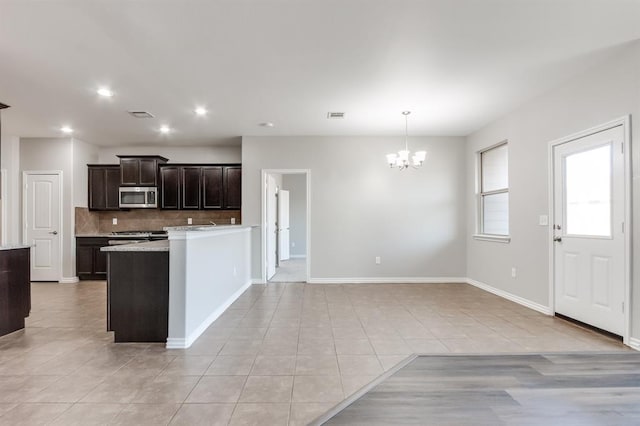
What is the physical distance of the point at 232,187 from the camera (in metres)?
6.86

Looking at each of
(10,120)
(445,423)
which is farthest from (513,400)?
(10,120)

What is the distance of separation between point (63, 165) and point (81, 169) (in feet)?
1.06

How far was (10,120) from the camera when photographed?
5.27 metres

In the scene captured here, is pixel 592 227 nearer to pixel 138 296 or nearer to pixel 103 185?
pixel 138 296

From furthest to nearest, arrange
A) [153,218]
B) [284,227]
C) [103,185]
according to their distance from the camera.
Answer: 1. [284,227]
2. [153,218]
3. [103,185]

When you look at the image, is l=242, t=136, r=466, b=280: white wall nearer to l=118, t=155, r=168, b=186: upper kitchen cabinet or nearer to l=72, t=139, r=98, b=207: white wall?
l=118, t=155, r=168, b=186: upper kitchen cabinet

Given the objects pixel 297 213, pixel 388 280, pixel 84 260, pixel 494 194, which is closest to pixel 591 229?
pixel 494 194

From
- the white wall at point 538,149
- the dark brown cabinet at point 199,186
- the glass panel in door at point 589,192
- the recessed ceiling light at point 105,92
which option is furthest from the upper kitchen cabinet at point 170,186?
the glass panel in door at point 589,192

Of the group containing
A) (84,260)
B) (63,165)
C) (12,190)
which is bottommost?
(84,260)

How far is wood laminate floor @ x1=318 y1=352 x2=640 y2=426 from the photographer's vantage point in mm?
2061

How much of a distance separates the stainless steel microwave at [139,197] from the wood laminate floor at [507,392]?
5812 millimetres

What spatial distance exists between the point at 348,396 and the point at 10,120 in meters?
6.29

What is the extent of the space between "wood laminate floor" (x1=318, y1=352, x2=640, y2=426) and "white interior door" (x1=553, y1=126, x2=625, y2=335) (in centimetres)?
67

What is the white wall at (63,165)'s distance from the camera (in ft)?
21.1
